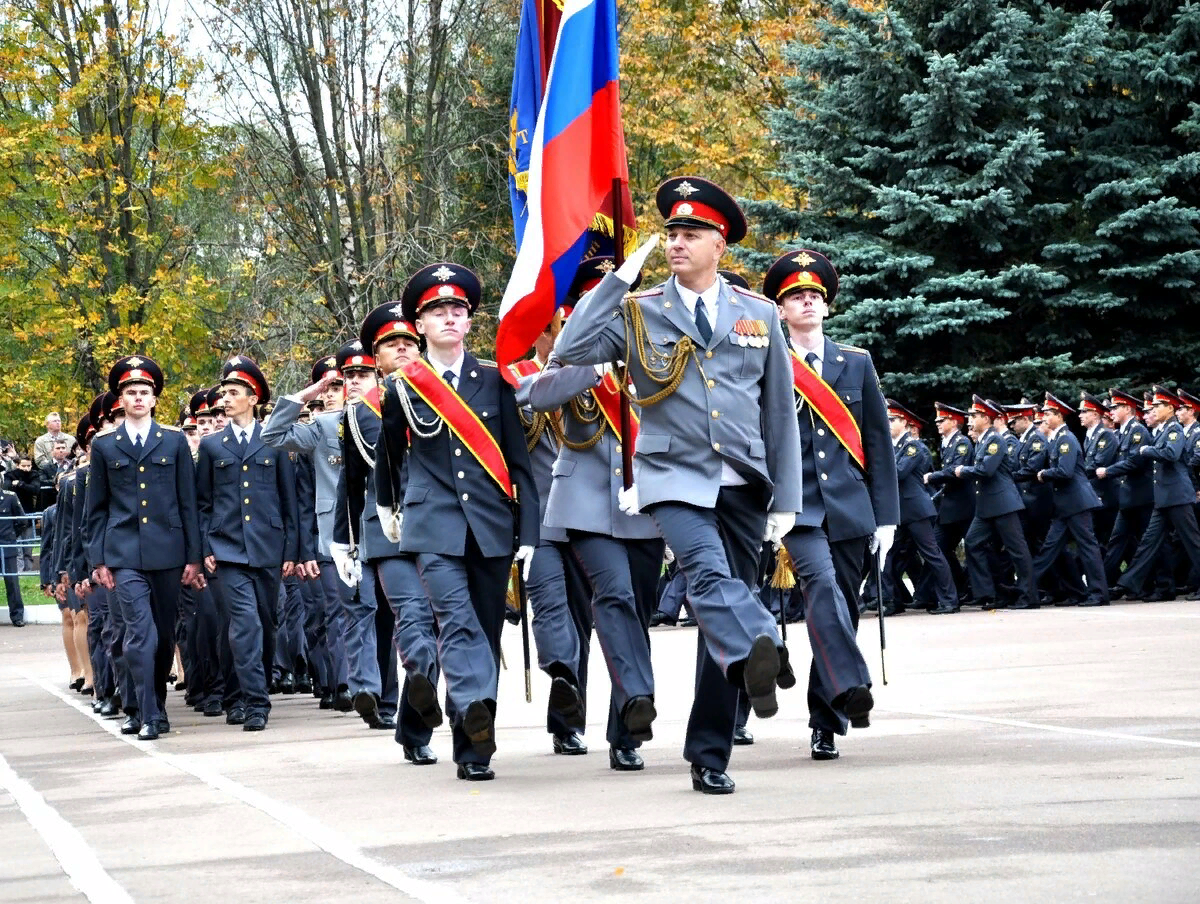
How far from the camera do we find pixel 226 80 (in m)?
34.5

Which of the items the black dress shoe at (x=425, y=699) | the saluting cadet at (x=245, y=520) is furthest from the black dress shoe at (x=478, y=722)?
the saluting cadet at (x=245, y=520)

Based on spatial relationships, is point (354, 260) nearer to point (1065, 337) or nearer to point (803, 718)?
point (1065, 337)

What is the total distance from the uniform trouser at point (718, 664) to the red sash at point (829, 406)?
1.34 meters

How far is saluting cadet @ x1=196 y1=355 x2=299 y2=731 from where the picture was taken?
13672 millimetres

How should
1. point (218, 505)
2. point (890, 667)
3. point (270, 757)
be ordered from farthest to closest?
point (890, 667), point (218, 505), point (270, 757)

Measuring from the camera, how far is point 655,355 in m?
8.28

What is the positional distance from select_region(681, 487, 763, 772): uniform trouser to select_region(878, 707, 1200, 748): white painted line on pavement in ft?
6.84

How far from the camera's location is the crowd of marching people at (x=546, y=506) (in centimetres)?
824

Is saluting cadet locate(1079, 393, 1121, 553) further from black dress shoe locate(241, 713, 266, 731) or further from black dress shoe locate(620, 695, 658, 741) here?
black dress shoe locate(620, 695, 658, 741)

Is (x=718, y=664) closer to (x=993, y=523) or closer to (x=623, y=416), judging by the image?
(x=623, y=416)

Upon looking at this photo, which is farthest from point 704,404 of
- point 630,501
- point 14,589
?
point 14,589

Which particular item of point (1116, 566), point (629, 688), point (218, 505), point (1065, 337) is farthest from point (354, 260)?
point (629, 688)

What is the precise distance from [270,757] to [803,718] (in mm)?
2901

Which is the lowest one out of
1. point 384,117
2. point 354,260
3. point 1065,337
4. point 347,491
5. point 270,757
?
point 270,757
